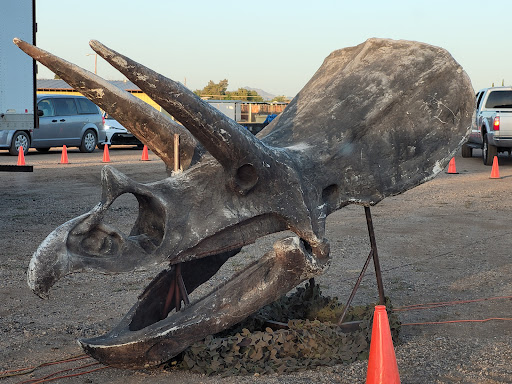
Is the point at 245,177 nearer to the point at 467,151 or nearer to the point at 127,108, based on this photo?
the point at 127,108

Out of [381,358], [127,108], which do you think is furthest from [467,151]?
[127,108]

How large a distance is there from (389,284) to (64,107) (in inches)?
692

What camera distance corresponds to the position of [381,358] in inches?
173

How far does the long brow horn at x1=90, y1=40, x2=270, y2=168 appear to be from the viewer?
3.62 metres

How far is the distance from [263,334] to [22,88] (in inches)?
414

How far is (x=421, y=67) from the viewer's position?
211 inches

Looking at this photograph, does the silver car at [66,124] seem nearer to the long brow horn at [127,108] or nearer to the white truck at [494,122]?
the white truck at [494,122]

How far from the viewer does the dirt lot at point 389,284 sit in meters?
5.08

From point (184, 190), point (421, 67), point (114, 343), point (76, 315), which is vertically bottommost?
point (76, 315)

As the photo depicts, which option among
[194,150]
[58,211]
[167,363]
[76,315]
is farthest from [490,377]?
[58,211]

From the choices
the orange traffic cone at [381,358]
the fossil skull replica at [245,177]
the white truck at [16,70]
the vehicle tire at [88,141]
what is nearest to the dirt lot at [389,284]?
the orange traffic cone at [381,358]

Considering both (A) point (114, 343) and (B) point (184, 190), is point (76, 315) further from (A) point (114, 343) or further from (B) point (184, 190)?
(B) point (184, 190)

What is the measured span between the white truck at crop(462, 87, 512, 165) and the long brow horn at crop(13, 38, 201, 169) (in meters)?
15.1

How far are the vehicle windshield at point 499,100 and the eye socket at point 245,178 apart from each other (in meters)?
17.0
